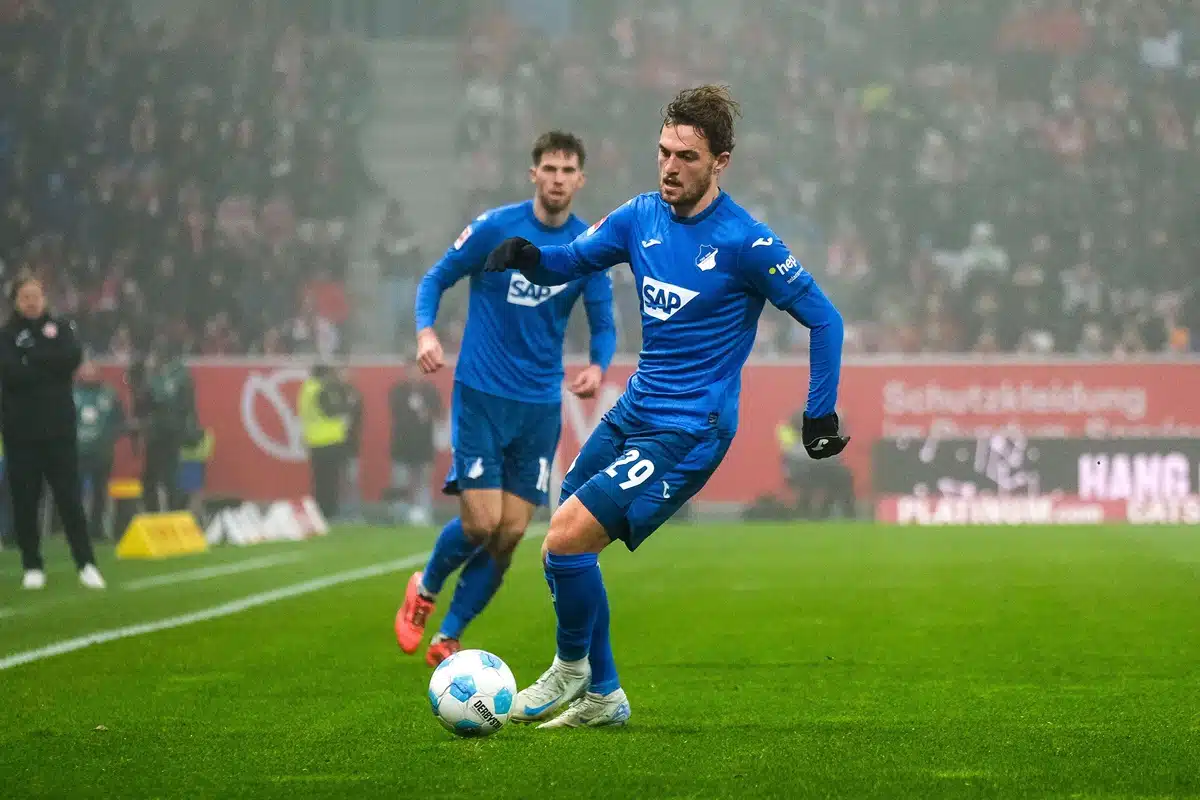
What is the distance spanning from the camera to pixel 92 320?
24938mm

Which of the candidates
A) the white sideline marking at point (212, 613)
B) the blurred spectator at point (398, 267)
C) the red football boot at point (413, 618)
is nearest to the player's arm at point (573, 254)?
the red football boot at point (413, 618)

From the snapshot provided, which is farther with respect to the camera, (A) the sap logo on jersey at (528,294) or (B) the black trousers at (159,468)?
(B) the black trousers at (159,468)

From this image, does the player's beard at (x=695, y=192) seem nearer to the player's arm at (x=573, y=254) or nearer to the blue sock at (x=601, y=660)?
the player's arm at (x=573, y=254)

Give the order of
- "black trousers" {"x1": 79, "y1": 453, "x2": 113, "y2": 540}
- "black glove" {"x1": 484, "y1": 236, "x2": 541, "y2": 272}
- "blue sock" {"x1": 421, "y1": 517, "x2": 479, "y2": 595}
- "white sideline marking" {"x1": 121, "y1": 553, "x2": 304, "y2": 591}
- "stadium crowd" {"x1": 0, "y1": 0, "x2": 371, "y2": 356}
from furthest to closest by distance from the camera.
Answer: "stadium crowd" {"x1": 0, "y1": 0, "x2": 371, "y2": 356}
"black trousers" {"x1": 79, "y1": 453, "x2": 113, "y2": 540}
"white sideline marking" {"x1": 121, "y1": 553, "x2": 304, "y2": 591}
"blue sock" {"x1": 421, "y1": 517, "x2": 479, "y2": 595}
"black glove" {"x1": 484, "y1": 236, "x2": 541, "y2": 272}

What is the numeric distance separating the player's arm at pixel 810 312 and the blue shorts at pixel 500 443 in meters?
2.50

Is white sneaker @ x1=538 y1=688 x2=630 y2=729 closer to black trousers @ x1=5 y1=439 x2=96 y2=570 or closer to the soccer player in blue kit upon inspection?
the soccer player in blue kit

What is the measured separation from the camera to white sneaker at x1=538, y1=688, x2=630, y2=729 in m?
6.29

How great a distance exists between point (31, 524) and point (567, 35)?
57.9 ft

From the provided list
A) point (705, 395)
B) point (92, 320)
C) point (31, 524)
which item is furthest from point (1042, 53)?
point (705, 395)

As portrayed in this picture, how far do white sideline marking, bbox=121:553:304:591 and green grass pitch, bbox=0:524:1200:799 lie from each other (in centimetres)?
11

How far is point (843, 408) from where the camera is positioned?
74.8ft

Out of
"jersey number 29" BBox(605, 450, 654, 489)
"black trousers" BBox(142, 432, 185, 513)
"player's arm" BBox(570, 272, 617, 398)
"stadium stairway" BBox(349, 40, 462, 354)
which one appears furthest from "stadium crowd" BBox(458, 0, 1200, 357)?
"jersey number 29" BBox(605, 450, 654, 489)

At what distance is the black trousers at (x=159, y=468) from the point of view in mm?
21266

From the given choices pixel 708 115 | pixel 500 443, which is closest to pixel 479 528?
pixel 500 443
